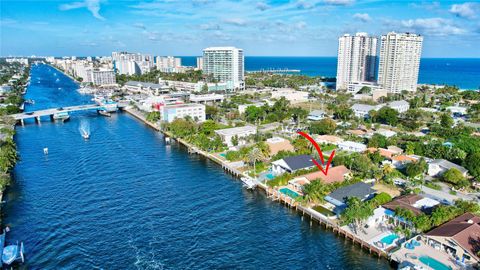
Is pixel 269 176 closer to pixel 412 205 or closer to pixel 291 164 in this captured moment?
pixel 291 164

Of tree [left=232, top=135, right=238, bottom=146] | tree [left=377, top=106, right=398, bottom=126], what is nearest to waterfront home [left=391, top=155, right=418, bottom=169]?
tree [left=232, top=135, right=238, bottom=146]

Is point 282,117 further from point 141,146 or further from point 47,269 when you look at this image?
point 47,269

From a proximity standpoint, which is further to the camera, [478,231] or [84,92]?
[84,92]

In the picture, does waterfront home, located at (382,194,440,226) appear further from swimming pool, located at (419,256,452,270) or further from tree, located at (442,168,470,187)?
tree, located at (442,168,470,187)

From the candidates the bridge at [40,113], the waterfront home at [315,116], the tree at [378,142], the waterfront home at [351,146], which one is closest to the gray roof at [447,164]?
the tree at [378,142]

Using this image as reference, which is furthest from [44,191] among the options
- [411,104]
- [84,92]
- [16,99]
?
[84,92]

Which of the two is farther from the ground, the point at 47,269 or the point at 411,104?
the point at 411,104

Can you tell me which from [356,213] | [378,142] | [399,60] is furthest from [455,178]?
[399,60]
